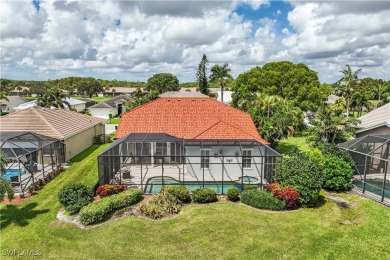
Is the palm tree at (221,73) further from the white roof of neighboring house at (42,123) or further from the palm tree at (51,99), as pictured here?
the white roof of neighboring house at (42,123)

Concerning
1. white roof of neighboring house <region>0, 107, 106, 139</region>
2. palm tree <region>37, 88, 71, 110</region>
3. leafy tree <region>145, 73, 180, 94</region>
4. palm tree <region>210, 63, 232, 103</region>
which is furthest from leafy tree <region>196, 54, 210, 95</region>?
white roof of neighboring house <region>0, 107, 106, 139</region>

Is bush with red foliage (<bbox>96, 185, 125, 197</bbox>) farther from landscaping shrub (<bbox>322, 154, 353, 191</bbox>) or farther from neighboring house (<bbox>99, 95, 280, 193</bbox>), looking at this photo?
landscaping shrub (<bbox>322, 154, 353, 191</bbox>)

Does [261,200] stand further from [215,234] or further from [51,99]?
[51,99]

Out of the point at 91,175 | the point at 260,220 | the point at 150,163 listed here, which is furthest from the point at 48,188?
the point at 260,220

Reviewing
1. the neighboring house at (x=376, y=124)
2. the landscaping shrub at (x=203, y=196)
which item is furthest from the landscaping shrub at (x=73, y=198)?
the neighboring house at (x=376, y=124)

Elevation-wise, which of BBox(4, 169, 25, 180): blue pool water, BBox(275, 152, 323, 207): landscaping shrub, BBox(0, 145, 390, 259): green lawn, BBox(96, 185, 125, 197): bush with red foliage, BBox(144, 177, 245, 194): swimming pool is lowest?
BBox(0, 145, 390, 259): green lawn

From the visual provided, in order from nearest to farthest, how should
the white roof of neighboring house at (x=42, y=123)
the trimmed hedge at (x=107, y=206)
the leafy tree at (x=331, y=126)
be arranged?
the trimmed hedge at (x=107, y=206) < the leafy tree at (x=331, y=126) < the white roof of neighboring house at (x=42, y=123)
